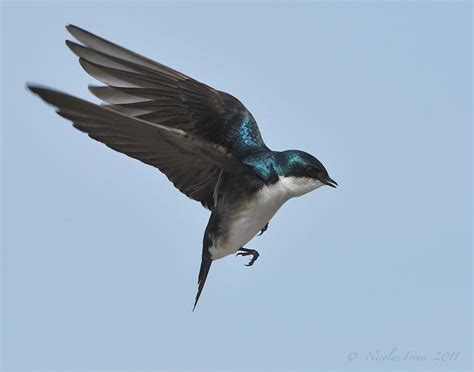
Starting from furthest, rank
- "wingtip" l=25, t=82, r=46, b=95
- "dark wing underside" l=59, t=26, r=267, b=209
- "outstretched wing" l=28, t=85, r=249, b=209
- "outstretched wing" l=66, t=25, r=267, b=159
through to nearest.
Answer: "outstretched wing" l=66, t=25, r=267, b=159
"dark wing underside" l=59, t=26, r=267, b=209
"outstretched wing" l=28, t=85, r=249, b=209
"wingtip" l=25, t=82, r=46, b=95

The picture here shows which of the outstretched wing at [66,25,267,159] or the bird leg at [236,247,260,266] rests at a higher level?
the outstretched wing at [66,25,267,159]

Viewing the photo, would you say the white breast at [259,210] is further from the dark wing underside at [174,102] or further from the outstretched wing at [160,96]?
the outstretched wing at [160,96]

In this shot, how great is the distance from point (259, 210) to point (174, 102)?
88 cm

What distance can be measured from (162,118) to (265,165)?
77cm

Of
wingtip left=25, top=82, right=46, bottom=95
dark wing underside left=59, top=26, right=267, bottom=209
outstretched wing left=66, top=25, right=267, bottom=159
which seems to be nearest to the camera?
wingtip left=25, top=82, right=46, bottom=95

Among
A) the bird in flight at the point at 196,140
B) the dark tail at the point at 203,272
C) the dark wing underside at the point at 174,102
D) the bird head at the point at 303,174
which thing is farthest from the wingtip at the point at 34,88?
the dark tail at the point at 203,272

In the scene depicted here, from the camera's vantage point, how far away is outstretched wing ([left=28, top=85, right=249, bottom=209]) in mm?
3716

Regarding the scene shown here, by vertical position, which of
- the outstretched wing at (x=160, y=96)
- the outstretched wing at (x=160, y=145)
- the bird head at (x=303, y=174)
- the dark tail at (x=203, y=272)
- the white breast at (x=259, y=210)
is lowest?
the dark tail at (x=203, y=272)

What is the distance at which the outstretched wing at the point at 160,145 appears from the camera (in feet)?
12.2

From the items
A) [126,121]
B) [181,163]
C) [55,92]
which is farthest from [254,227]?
[55,92]

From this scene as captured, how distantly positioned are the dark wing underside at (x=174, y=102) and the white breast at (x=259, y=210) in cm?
26

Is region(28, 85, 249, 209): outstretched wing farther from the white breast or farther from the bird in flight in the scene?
the white breast

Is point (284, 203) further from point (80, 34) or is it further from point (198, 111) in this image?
point (80, 34)

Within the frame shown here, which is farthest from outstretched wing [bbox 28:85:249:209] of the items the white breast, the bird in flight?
the white breast
